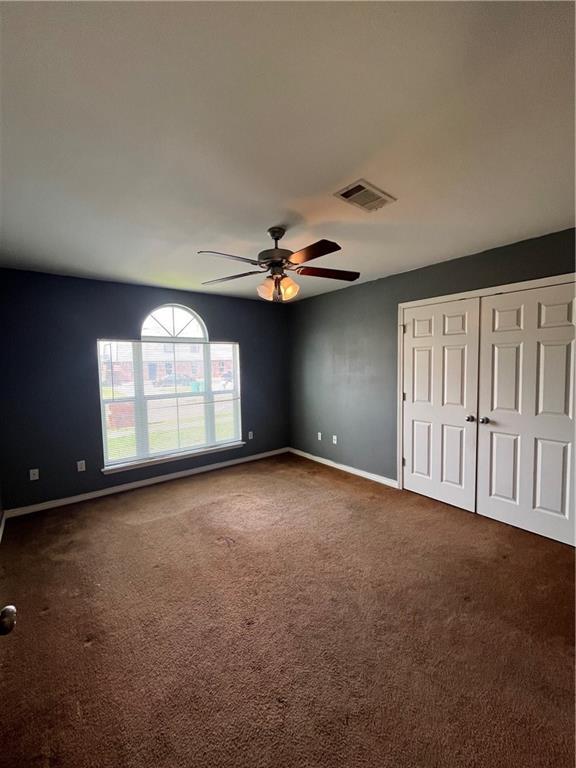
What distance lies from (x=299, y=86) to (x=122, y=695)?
2.69 metres

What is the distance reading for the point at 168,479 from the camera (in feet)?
14.2

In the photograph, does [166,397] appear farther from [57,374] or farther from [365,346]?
[365,346]

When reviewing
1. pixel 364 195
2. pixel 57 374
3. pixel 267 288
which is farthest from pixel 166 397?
pixel 364 195

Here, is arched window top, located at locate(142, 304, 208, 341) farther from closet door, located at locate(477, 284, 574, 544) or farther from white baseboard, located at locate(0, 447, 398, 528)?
closet door, located at locate(477, 284, 574, 544)

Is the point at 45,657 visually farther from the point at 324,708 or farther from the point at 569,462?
the point at 569,462

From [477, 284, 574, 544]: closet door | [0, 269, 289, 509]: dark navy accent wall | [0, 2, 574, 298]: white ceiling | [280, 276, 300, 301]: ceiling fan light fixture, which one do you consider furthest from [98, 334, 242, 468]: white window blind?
[477, 284, 574, 544]: closet door

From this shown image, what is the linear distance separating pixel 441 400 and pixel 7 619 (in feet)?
11.5

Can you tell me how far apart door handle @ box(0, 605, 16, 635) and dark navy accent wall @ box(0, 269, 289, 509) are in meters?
3.24

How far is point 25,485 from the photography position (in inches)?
135

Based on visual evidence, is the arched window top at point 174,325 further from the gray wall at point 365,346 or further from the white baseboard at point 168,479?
the white baseboard at point 168,479

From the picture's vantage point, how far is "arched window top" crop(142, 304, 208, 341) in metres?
4.22

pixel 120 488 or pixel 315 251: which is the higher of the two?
pixel 315 251

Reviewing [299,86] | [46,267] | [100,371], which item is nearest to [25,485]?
[100,371]

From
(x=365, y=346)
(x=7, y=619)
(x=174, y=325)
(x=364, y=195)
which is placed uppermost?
(x=364, y=195)
